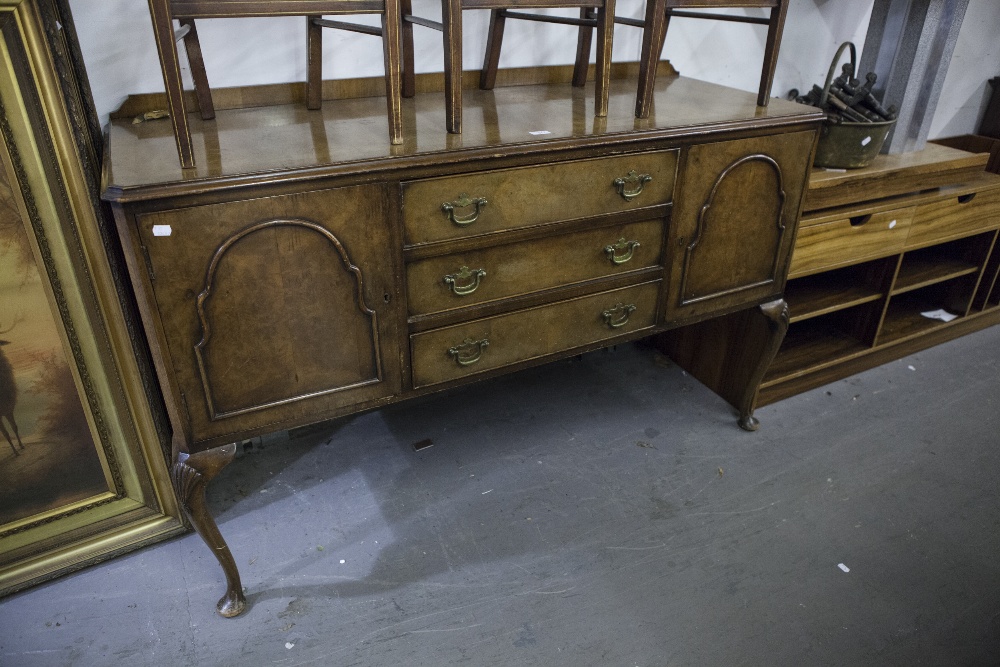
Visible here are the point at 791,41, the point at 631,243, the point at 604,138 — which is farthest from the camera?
the point at 791,41

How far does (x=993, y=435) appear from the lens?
2.42m

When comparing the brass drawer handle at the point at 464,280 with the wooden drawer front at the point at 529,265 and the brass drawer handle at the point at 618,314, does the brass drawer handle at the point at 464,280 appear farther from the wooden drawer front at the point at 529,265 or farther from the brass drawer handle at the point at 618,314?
the brass drawer handle at the point at 618,314

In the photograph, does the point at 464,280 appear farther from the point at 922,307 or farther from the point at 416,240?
the point at 922,307

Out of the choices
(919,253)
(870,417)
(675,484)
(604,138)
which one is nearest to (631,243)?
Result: (604,138)

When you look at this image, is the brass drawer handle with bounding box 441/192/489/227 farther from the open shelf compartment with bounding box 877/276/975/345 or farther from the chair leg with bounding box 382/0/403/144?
the open shelf compartment with bounding box 877/276/975/345

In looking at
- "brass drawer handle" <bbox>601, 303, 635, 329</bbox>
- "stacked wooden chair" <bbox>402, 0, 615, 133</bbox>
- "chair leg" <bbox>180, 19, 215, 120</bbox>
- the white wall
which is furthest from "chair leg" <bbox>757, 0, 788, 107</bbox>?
"chair leg" <bbox>180, 19, 215, 120</bbox>

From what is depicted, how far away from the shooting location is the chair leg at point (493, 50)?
2.10 metres

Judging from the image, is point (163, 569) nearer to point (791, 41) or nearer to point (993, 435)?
point (993, 435)

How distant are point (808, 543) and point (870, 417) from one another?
2.56 ft

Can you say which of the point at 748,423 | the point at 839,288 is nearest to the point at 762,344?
the point at 748,423

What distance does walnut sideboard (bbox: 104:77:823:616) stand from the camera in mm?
1377

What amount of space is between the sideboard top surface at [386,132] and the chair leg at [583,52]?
0.06 metres

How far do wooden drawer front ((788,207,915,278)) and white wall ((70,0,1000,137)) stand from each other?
0.76m

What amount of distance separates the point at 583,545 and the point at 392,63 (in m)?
1.35
